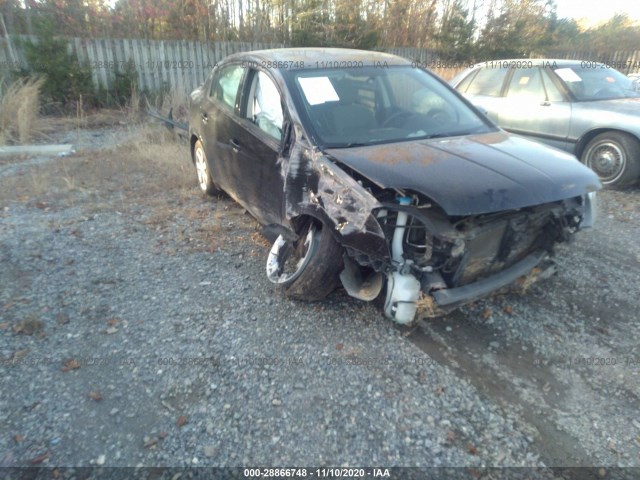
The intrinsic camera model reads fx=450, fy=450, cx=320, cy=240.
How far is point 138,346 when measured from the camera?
290cm

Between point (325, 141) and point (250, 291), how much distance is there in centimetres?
130

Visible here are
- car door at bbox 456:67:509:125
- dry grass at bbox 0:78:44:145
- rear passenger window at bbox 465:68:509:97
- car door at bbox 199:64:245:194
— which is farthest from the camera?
dry grass at bbox 0:78:44:145

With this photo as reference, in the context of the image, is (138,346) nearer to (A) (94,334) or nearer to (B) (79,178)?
(A) (94,334)

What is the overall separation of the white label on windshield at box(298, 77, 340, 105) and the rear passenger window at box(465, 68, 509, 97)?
4348mm

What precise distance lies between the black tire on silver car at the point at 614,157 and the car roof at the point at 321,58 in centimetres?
320

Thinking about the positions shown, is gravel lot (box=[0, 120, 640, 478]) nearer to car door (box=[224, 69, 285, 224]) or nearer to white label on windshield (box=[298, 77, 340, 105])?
car door (box=[224, 69, 285, 224])

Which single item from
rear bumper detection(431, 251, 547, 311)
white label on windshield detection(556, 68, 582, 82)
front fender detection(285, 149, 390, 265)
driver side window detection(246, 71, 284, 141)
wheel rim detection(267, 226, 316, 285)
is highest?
white label on windshield detection(556, 68, 582, 82)

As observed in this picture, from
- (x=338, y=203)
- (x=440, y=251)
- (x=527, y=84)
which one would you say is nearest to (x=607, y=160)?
(x=527, y=84)

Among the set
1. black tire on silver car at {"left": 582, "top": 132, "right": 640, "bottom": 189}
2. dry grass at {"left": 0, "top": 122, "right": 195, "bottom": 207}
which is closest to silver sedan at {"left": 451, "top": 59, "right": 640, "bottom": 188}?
black tire on silver car at {"left": 582, "top": 132, "right": 640, "bottom": 189}

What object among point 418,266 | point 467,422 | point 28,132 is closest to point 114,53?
point 28,132

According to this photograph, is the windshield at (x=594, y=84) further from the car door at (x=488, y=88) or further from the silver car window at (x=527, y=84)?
the car door at (x=488, y=88)

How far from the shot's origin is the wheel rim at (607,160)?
225 inches

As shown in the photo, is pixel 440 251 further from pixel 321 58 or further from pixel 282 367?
pixel 321 58

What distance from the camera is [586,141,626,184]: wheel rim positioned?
225 inches
